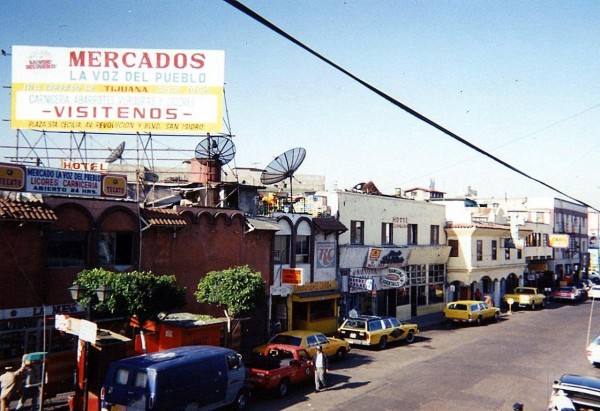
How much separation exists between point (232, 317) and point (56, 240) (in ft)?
22.4

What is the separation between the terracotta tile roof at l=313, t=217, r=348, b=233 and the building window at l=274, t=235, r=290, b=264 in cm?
217

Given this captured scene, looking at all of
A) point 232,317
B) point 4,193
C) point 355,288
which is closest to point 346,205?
point 355,288

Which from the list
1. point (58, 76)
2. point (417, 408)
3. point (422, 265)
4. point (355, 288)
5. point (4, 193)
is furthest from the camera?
point (422, 265)

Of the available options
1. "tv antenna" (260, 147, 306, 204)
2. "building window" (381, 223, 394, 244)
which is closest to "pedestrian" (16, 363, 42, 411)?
"tv antenna" (260, 147, 306, 204)

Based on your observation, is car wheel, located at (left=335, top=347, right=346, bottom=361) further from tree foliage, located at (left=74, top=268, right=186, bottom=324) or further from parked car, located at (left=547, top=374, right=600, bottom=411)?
parked car, located at (left=547, top=374, right=600, bottom=411)

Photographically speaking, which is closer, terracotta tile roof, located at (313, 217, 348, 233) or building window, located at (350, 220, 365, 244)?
terracotta tile roof, located at (313, 217, 348, 233)

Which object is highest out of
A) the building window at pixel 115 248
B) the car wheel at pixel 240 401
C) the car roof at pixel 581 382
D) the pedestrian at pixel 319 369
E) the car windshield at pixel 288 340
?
the building window at pixel 115 248

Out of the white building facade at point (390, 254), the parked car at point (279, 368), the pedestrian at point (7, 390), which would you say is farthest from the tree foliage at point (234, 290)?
the white building facade at point (390, 254)

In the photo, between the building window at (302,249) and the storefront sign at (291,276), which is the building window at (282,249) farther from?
the storefront sign at (291,276)

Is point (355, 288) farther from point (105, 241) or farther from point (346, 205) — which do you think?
point (105, 241)

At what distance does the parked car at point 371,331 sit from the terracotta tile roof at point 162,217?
991cm

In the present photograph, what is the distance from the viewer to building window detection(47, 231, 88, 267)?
17.6m

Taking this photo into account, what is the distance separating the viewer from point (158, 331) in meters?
18.3

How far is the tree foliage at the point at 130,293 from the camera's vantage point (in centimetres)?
1561
